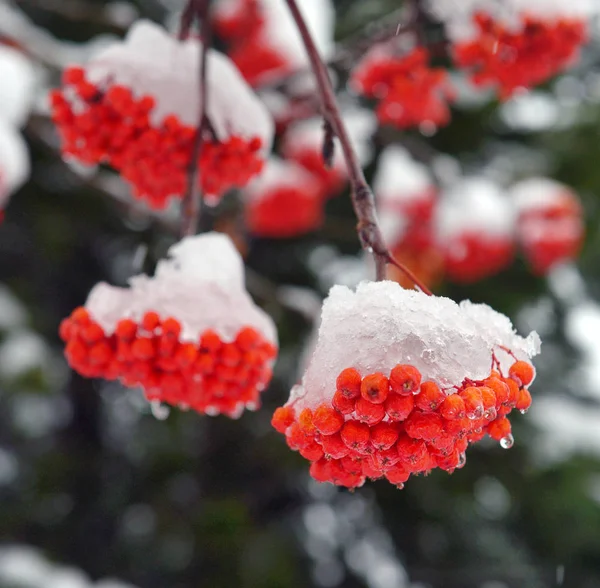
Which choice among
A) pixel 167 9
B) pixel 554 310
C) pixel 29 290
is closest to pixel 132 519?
pixel 29 290

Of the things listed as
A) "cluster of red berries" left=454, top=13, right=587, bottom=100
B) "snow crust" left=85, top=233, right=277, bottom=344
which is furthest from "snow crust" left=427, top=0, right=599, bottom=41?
"snow crust" left=85, top=233, right=277, bottom=344

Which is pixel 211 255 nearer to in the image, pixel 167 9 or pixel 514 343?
pixel 514 343

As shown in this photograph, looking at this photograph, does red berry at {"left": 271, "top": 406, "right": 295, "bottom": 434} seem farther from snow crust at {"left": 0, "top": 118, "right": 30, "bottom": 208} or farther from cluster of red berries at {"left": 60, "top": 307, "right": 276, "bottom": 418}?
snow crust at {"left": 0, "top": 118, "right": 30, "bottom": 208}

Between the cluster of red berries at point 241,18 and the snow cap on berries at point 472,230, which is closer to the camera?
the snow cap on berries at point 472,230

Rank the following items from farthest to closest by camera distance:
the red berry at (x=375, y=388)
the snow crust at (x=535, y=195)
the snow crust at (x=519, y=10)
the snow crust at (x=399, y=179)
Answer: the snow crust at (x=399, y=179), the snow crust at (x=535, y=195), the snow crust at (x=519, y=10), the red berry at (x=375, y=388)

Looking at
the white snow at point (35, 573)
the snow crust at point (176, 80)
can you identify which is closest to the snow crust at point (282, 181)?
the snow crust at point (176, 80)

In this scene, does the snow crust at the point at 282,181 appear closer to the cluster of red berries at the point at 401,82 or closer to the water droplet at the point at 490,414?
the cluster of red berries at the point at 401,82
